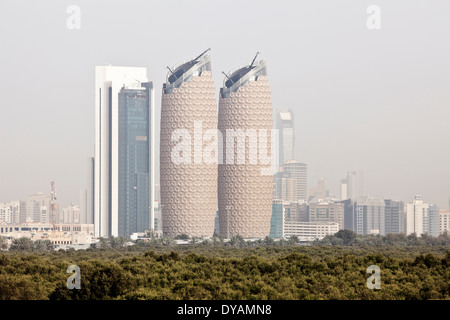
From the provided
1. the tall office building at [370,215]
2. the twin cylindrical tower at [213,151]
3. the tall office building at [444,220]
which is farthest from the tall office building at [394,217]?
the twin cylindrical tower at [213,151]

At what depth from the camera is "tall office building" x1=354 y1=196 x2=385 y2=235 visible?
16738 centimetres

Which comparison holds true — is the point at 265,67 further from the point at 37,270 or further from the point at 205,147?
the point at 37,270

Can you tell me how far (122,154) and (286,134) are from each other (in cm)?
3433

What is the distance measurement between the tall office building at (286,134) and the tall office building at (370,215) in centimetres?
1823

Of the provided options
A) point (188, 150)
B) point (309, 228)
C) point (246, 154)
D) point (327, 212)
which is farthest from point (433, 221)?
point (188, 150)

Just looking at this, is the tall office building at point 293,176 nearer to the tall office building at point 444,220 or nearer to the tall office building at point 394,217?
the tall office building at point 394,217

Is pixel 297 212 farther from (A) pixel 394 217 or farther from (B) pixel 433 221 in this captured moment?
(B) pixel 433 221

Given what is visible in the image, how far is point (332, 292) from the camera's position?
32.2 meters

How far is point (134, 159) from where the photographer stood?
165 m

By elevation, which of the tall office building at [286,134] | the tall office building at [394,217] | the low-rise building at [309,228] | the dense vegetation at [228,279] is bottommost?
the low-rise building at [309,228]

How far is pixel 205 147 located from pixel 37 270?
94.7 meters

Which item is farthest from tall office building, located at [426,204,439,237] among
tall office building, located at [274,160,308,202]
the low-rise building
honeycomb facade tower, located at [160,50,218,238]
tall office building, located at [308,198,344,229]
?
honeycomb facade tower, located at [160,50,218,238]

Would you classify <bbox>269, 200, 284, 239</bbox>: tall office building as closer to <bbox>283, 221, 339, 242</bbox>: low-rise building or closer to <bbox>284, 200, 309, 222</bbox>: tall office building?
<bbox>283, 221, 339, 242</bbox>: low-rise building

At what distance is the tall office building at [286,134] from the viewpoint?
13338 centimetres
